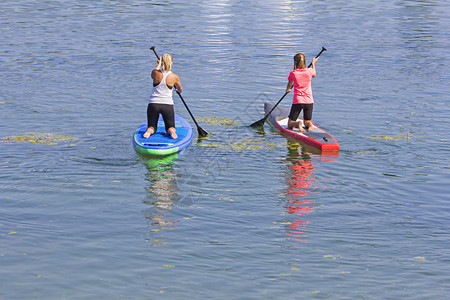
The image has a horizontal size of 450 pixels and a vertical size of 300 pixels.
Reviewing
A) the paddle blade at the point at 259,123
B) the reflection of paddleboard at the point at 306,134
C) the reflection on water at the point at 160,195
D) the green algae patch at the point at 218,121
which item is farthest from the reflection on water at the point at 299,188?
the green algae patch at the point at 218,121

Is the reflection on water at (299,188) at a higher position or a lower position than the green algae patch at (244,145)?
higher

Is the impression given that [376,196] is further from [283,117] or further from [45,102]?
Result: [45,102]

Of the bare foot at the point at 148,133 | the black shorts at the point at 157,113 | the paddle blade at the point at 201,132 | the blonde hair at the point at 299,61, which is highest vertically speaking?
the blonde hair at the point at 299,61

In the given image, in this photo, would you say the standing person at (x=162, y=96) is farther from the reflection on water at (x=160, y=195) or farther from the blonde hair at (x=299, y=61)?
the blonde hair at (x=299, y=61)

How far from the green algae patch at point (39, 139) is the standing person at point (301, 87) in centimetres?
484

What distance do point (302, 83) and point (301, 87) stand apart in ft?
0.33

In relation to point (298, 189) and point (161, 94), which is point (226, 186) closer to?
point (298, 189)

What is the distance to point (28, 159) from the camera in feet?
38.6

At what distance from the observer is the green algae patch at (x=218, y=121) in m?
15.0

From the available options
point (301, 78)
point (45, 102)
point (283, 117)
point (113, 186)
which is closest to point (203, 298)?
point (113, 186)

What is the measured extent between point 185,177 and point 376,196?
3.27 meters

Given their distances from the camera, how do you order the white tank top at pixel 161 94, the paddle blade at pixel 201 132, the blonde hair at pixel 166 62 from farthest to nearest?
the paddle blade at pixel 201 132
the white tank top at pixel 161 94
the blonde hair at pixel 166 62

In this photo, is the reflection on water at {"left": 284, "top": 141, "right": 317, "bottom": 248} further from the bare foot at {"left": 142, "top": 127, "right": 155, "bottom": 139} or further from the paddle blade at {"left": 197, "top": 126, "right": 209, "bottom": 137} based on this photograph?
the bare foot at {"left": 142, "top": 127, "right": 155, "bottom": 139}

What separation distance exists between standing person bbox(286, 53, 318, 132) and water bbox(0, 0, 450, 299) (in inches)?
26.2
